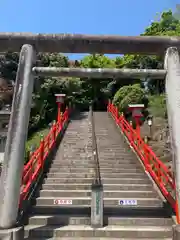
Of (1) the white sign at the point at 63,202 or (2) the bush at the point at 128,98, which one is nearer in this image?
(1) the white sign at the point at 63,202

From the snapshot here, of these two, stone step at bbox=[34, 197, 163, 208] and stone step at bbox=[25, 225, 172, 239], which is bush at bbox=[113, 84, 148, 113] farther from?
stone step at bbox=[25, 225, 172, 239]

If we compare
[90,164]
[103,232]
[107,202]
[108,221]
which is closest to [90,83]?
[90,164]

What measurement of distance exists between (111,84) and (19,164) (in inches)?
830

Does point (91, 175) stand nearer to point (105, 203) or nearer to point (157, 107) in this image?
point (105, 203)

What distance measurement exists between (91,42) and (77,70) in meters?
0.72

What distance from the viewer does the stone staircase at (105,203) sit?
4.91 meters

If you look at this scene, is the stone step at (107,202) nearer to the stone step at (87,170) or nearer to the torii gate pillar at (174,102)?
the torii gate pillar at (174,102)

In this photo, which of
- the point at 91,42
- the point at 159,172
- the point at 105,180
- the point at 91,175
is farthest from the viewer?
the point at 91,175

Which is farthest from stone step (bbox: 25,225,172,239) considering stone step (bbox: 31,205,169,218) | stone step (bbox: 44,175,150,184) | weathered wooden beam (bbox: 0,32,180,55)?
weathered wooden beam (bbox: 0,32,180,55)

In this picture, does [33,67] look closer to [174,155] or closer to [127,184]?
[174,155]

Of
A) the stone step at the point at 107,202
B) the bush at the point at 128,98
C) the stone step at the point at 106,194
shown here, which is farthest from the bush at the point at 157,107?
the stone step at the point at 107,202

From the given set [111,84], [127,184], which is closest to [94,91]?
[111,84]

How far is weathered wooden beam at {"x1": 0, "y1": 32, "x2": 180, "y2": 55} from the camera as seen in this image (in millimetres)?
5391

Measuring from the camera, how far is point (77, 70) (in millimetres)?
5625
